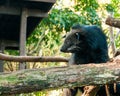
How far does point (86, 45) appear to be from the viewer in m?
4.29

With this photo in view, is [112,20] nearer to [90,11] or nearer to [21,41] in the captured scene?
[21,41]

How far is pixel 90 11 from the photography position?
33.0 ft

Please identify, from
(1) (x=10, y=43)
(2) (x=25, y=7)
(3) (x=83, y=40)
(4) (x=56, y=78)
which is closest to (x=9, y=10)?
(2) (x=25, y=7)

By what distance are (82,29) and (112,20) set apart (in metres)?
1.61

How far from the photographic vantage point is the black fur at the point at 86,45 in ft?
13.6

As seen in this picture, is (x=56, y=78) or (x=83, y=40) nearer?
(x=56, y=78)

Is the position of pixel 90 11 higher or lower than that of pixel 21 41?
higher

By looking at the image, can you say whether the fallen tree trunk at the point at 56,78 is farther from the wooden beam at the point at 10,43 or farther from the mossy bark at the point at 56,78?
the wooden beam at the point at 10,43

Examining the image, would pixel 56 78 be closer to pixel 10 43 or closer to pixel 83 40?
pixel 83 40

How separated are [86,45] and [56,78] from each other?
194cm

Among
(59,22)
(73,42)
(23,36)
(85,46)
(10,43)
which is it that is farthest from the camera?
(59,22)

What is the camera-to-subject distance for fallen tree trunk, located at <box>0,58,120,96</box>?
227cm

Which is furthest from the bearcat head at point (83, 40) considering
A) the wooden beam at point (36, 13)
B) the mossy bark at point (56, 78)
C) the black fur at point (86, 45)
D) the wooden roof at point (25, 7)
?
the wooden beam at point (36, 13)

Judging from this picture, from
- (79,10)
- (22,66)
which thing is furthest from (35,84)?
(79,10)
